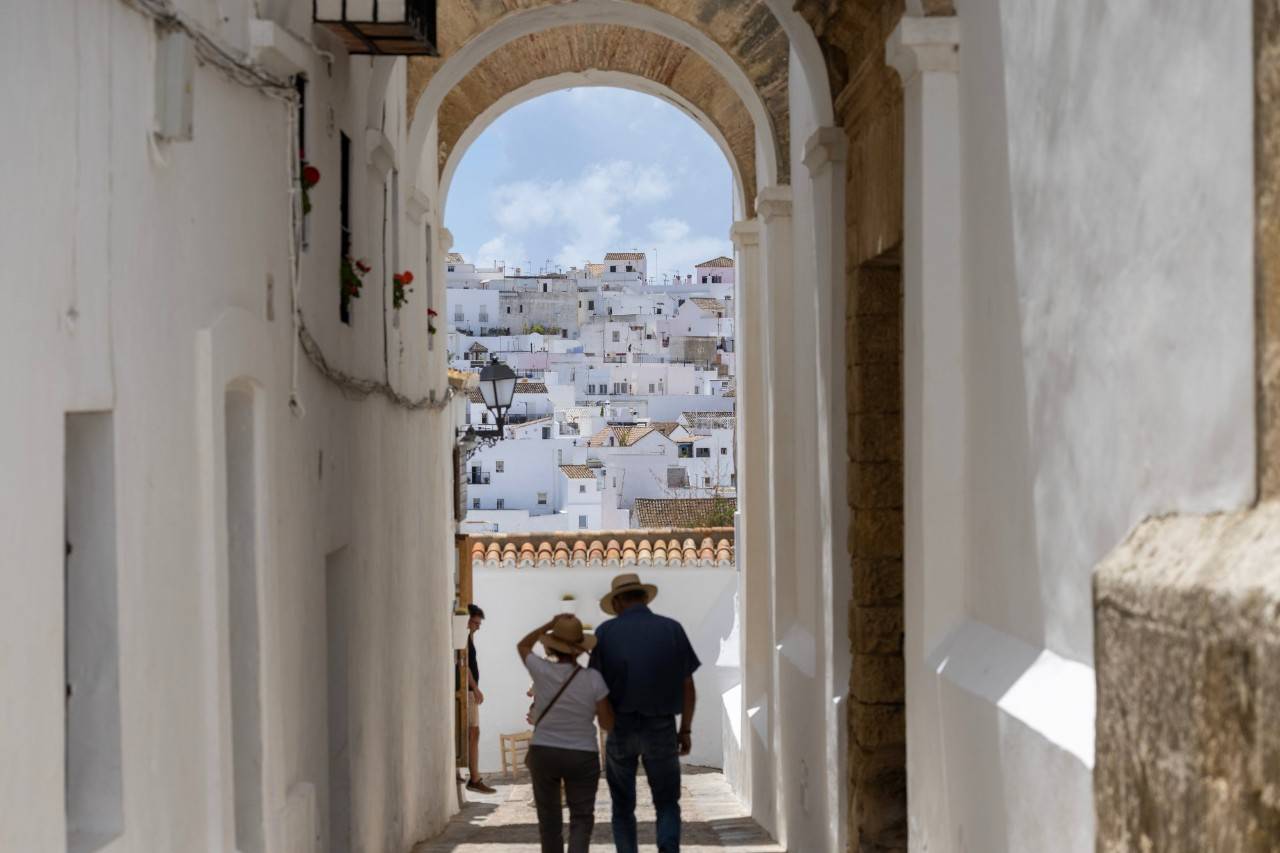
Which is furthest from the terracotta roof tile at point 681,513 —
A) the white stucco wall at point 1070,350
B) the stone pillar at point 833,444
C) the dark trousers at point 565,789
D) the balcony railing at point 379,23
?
the white stucco wall at point 1070,350

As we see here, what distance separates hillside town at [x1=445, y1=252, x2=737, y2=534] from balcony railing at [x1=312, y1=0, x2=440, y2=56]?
319 inches

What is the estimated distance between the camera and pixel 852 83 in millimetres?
7949

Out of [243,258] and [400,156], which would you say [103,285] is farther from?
[400,156]

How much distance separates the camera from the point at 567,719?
784 centimetres

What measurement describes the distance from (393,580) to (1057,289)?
22.4 ft

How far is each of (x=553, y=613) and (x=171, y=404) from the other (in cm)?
1709

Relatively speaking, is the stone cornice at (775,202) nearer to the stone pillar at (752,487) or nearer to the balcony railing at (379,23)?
the stone pillar at (752,487)

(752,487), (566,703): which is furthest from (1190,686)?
(752,487)

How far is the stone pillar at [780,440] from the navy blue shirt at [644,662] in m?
2.79

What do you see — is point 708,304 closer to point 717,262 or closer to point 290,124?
point 717,262


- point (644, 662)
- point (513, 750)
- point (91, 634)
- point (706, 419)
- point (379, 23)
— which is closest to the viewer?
point (91, 634)

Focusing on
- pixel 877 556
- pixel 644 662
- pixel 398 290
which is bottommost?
pixel 644 662

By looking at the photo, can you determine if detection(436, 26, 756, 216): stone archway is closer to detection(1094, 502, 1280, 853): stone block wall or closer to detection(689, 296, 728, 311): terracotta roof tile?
detection(1094, 502, 1280, 853): stone block wall

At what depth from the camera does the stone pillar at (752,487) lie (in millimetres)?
12828
